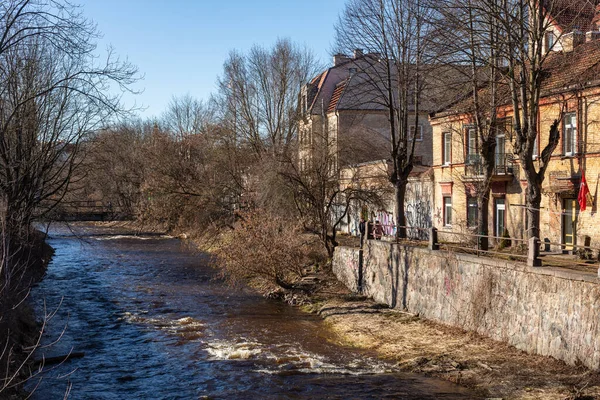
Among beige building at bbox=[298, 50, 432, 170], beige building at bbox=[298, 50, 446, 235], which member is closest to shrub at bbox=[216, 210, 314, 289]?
beige building at bbox=[298, 50, 446, 235]

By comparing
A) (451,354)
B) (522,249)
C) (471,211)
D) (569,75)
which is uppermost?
(569,75)

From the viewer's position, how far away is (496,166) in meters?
26.0

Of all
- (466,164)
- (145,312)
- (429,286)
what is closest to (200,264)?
(145,312)

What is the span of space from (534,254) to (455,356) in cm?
321

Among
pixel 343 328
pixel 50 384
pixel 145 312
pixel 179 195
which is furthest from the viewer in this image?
pixel 179 195

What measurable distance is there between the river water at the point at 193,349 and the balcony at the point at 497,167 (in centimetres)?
1080

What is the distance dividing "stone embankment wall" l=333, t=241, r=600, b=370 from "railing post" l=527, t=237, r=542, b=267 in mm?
192

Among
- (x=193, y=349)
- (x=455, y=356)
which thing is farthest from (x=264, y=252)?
(x=455, y=356)

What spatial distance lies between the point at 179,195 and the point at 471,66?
25.7 m

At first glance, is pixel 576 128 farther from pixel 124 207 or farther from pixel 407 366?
pixel 124 207

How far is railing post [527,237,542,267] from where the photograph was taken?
48.0ft

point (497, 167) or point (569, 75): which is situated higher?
point (569, 75)

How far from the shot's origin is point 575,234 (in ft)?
72.4

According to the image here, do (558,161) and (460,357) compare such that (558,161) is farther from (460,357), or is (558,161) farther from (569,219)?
(460,357)
